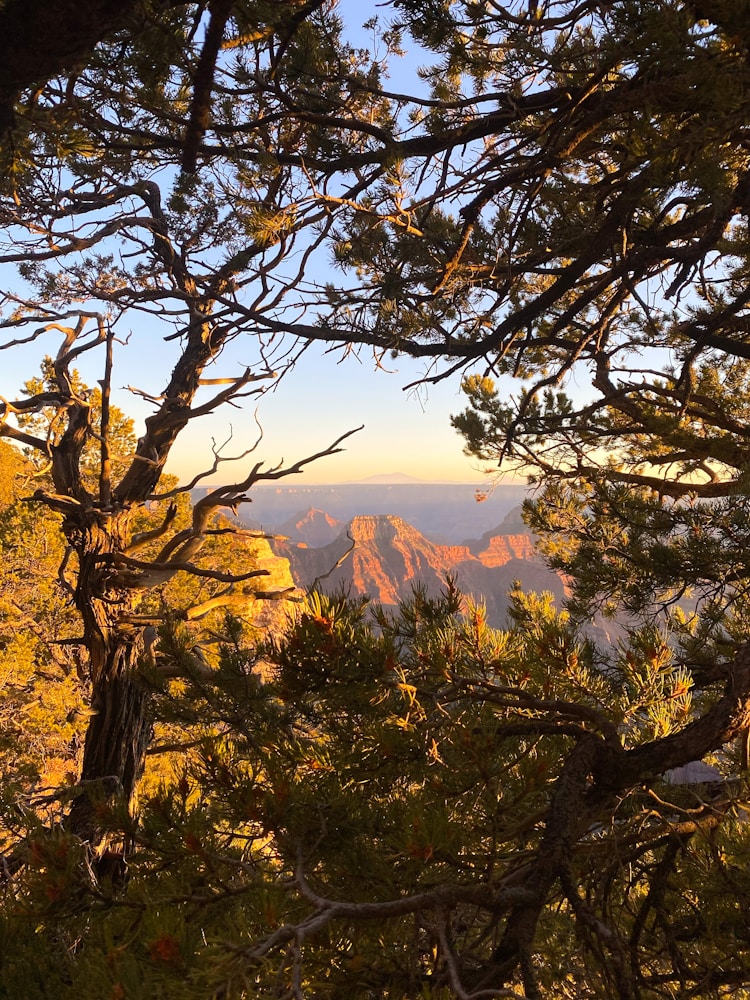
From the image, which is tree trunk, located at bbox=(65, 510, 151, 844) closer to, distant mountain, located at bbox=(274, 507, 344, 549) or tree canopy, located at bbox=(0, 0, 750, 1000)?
tree canopy, located at bbox=(0, 0, 750, 1000)

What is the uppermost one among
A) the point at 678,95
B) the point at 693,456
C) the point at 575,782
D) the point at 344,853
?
the point at 678,95

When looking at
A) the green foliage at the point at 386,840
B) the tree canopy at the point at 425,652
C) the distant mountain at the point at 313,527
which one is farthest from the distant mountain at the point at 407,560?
the green foliage at the point at 386,840

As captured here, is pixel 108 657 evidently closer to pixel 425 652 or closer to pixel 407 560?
pixel 425 652

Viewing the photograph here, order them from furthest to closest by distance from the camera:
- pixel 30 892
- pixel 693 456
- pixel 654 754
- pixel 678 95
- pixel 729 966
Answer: pixel 693 456, pixel 678 95, pixel 729 966, pixel 654 754, pixel 30 892

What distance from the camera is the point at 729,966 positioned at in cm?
173

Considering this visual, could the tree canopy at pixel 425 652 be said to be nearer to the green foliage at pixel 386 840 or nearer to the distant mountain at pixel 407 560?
the green foliage at pixel 386 840

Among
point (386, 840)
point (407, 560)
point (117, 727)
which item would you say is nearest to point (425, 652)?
point (386, 840)

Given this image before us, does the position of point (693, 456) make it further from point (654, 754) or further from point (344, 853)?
point (344, 853)

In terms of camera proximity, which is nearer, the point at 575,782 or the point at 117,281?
the point at 575,782

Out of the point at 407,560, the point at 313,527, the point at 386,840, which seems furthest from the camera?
the point at 313,527

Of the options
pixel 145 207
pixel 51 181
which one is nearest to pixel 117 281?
pixel 145 207

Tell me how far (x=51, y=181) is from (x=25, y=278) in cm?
102

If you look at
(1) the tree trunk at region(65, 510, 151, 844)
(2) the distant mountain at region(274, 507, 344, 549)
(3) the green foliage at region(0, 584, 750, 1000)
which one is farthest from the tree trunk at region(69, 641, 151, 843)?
(2) the distant mountain at region(274, 507, 344, 549)

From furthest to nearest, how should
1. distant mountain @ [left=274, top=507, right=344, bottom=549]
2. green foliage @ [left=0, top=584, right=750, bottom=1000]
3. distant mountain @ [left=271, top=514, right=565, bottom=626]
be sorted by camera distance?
1. distant mountain @ [left=274, top=507, right=344, bottom=549]
2. distant mountain @ [left=271, top=514, right=565, bottom=626]
3. green foliage @ [left=0, top=584, right=750, bottom=1000]
